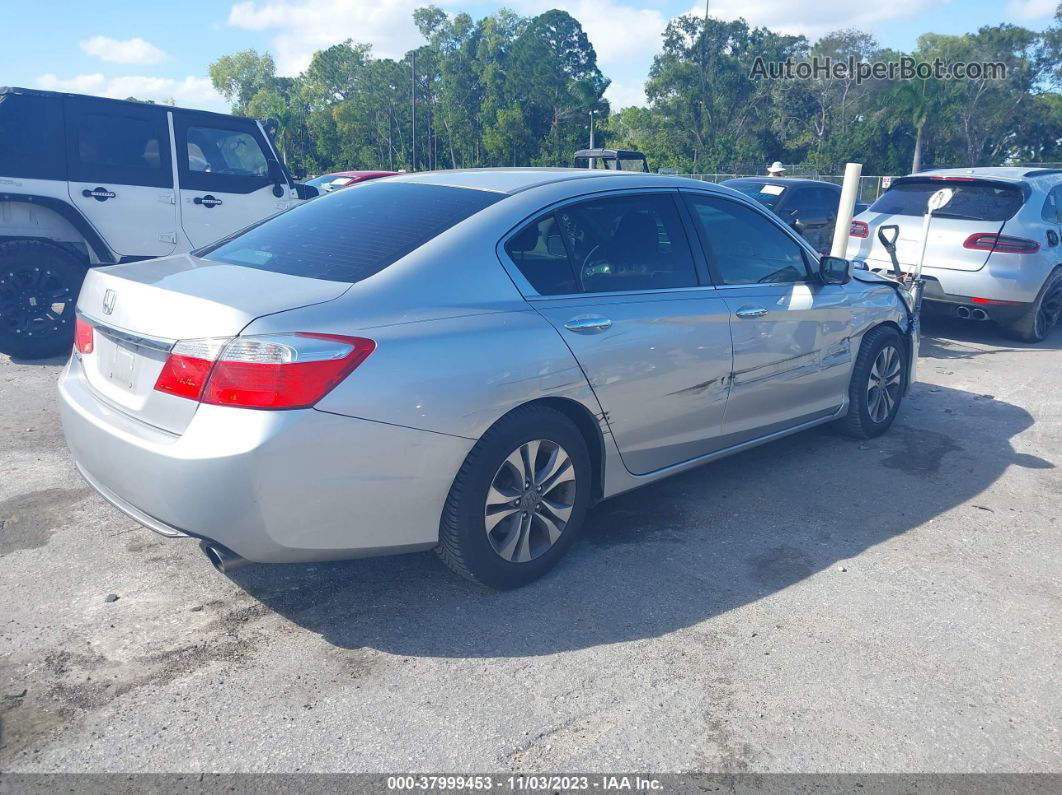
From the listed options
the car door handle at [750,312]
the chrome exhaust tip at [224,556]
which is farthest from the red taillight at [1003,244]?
the chrome exhaust tip at [224,556]

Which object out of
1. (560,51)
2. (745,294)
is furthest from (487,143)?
(745,294)

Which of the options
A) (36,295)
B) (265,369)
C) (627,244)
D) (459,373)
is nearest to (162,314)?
(265,369)

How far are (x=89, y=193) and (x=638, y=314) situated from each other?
220 inches

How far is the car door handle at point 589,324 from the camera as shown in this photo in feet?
11.6

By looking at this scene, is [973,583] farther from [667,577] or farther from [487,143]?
[487,143]

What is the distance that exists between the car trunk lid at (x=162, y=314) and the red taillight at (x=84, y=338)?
0.03m

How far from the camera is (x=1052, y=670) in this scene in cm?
311

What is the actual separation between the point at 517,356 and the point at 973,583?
221 cm

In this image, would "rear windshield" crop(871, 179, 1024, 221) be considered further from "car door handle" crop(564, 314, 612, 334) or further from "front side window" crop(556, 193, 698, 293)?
"car door handle" crop(564, 314, 612, 334)

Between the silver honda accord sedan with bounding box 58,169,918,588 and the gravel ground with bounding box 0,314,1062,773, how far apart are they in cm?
34

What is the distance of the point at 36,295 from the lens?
23.4ft

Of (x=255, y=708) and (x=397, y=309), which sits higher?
(x=397, y=309)

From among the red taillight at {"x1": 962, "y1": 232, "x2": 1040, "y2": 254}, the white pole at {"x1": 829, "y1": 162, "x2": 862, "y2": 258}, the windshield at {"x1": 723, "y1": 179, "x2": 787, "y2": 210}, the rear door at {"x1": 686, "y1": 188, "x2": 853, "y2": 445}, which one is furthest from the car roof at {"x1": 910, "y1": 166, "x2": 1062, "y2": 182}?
the rear door at {"x1": 686, "y1": 188, "x2": 853, "y2": 445}

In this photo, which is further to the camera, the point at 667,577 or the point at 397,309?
the point at 667,577
